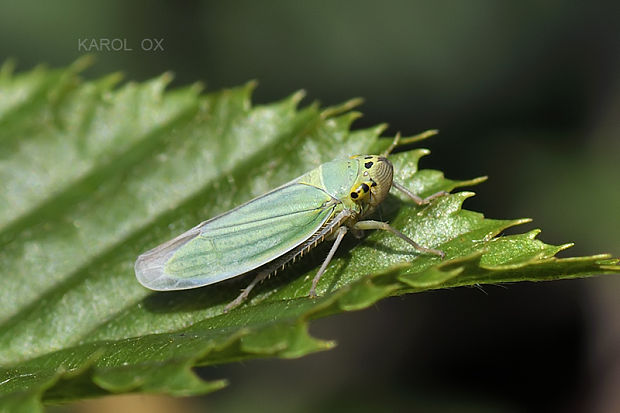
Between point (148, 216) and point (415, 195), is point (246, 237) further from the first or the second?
point (415, 195)

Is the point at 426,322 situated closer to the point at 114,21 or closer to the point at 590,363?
the point at 590,363

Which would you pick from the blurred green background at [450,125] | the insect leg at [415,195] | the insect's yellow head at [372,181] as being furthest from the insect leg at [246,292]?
the blurred green background at [450,125]

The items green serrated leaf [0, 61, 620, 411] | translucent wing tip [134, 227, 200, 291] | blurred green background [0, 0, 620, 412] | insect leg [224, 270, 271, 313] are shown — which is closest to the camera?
green serrated leaf [0, 61, 620, 411]

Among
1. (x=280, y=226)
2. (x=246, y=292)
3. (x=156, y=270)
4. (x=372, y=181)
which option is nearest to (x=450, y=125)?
(x=372, y=181)

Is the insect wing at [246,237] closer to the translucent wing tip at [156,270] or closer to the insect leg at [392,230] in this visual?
the translucent wing tip at [156,270]

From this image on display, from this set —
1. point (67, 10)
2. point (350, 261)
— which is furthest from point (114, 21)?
point (350, 261)

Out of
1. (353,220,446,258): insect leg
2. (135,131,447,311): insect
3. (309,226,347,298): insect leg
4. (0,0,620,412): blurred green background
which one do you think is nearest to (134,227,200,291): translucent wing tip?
(135,131,447,311): insect

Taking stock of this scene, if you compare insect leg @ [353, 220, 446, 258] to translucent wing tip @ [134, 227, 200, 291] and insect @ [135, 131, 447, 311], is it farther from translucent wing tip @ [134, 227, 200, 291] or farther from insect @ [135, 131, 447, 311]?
translucent wing tip @ [134, 227, 200, 291]
